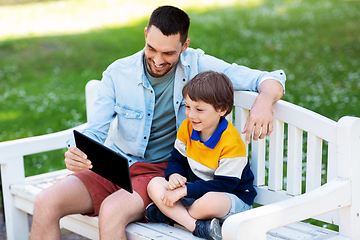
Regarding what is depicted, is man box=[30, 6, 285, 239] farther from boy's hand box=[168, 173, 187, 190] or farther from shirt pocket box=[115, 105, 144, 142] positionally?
boy's hand box=[168, 173, 187, 190]

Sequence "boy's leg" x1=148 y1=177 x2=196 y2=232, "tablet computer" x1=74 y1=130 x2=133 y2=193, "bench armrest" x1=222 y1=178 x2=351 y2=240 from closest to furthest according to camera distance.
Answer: "bench armrest" x1=222 y1=178 x2=351 y2=240 < "tablet computer" x1=74 y1=130 x2=133 y2=193 < "boy's leg" x1=148 y1=177 x2=196 y2=232

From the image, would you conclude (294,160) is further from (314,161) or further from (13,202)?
(13,202)

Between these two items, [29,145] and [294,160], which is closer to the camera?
[294,160]

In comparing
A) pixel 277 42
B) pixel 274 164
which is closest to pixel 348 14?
pixel 277 42

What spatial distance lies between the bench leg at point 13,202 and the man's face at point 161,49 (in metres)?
1.25

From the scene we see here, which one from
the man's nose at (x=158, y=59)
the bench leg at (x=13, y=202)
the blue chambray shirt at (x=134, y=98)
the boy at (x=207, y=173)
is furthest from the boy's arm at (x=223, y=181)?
the bench leg at (x=13, y=202)

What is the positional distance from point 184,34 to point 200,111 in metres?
0.50

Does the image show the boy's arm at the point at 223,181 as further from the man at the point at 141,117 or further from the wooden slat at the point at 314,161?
the wooden slat at the point at 314,161

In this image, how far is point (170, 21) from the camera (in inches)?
97.3

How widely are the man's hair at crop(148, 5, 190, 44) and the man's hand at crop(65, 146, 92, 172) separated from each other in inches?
30.6

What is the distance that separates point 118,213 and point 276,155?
91 cm

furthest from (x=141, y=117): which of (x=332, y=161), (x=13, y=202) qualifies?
(x=13, y=202)

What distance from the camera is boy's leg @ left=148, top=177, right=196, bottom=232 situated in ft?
7.45

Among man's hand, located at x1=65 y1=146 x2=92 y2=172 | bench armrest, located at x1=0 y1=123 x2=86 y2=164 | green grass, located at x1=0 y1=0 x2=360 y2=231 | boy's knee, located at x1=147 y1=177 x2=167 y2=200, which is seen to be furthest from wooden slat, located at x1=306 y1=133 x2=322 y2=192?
green grass, located at x1=0 y1=0 x2=360 y2=231
